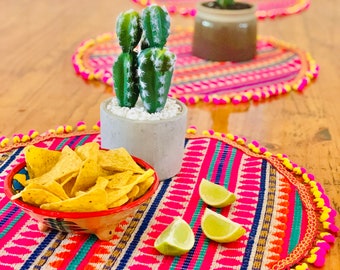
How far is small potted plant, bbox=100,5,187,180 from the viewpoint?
4.51 ft

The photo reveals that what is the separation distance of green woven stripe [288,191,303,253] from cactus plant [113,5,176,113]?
36 centimetres

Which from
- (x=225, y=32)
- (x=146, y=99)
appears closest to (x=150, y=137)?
(x=146, y=99)

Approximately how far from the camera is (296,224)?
4.28 ft

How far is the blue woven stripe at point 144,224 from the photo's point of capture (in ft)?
3.86

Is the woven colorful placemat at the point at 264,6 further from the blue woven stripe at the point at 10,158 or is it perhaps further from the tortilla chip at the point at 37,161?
the tortilla chip at the point at 37,161

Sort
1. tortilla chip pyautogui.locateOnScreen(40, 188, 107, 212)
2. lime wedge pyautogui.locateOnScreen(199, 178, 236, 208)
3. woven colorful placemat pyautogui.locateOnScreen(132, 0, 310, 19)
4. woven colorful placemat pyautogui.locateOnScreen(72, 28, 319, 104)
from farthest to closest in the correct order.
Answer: woven colorful placemat pyautogui.locateOnScreen(132, 0, 310, 19) → woven colorful placemat pyautogui.locateOnScreen(72, 28, 319, 104) → lime wedge pyautogui.locateOnScreen(199, 178, 236, 208) → tortilla chip pyautogui.locateOnScreen(40, 188, 107, 212)

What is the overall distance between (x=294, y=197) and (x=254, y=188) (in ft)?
0.30

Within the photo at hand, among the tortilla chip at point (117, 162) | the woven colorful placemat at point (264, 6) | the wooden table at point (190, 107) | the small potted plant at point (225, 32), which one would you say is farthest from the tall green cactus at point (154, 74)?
the woven colorful placemat at point (264, 6)

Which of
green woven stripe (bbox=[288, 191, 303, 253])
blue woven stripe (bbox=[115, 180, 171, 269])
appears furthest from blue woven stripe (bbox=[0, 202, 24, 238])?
green woven stripe (bbox=[288, 191, 303, 253])

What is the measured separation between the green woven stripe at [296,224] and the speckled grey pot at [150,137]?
0.29 m

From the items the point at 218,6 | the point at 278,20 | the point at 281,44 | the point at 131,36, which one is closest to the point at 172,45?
the point at 218,6

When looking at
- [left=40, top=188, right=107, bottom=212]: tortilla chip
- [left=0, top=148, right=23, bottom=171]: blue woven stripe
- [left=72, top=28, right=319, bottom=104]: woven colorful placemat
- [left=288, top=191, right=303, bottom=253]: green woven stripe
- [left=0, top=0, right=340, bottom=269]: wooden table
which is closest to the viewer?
[left=40, top=188, right=107, bottom=212]: tortilla chip

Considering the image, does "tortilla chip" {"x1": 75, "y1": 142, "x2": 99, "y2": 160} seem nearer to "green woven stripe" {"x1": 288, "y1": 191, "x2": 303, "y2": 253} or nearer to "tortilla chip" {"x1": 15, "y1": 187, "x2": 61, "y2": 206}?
"tortilla chip" {"x1": 15, "y1": 187, "x2": 61, "y2": 206}

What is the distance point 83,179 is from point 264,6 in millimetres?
2173
